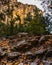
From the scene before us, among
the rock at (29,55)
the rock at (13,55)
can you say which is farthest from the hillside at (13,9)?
the rock at (29,55)

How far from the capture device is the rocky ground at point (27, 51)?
13751 mm

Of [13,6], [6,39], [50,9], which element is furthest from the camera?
[50,9]

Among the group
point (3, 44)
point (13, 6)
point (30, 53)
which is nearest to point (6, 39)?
point (3, 44)

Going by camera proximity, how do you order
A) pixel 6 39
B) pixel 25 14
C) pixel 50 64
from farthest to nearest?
1. pixel 25 14
2. pixel 6 39
3. pixel 50 64

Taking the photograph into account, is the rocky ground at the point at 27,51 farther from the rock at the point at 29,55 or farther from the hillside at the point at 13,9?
the hillside at the point at 13,9

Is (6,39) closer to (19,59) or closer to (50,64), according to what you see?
(19,59)

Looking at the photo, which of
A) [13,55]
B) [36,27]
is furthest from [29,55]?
[36,27]

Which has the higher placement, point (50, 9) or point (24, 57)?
point (24, 57)

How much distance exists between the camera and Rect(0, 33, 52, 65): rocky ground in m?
13.8

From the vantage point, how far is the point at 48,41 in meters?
15.7

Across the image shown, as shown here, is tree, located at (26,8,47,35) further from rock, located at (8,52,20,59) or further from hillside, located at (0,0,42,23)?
hillside, located at (0,0,42,23)

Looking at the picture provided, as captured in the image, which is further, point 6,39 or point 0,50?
point 6,39

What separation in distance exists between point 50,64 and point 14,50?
3014mm

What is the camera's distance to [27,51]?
14.8 m
